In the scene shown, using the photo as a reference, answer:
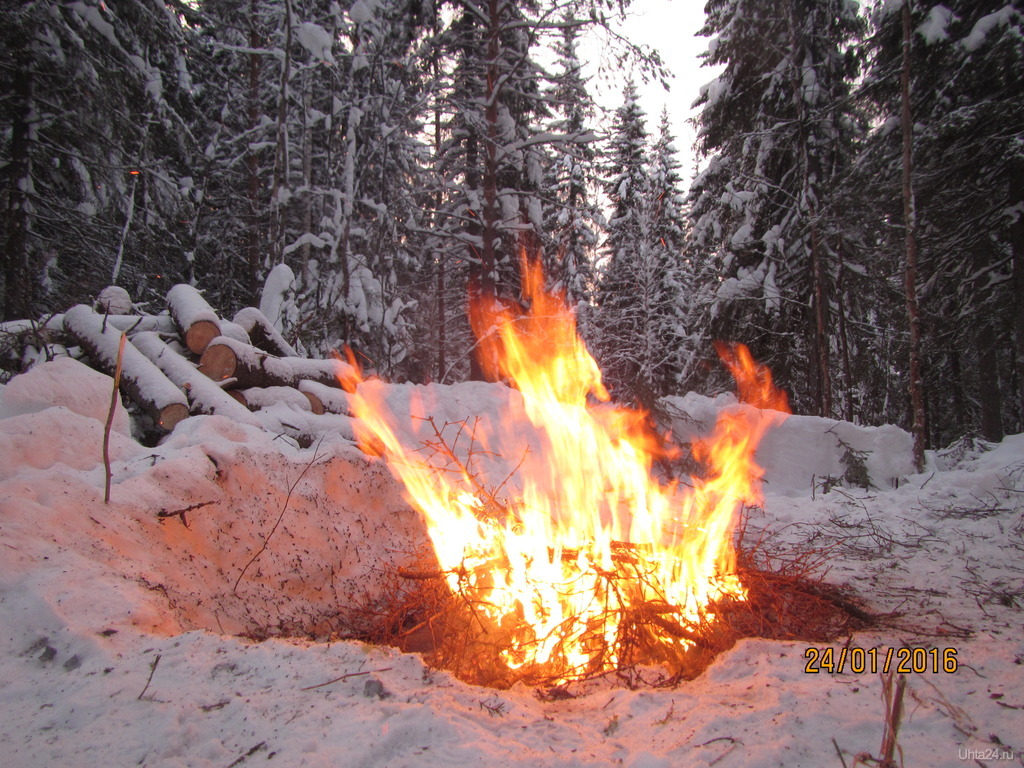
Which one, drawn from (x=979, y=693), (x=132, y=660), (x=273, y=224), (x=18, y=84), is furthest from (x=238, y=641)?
(x=18, y=84)

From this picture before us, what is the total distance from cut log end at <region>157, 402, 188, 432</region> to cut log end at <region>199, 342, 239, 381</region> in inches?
41.3

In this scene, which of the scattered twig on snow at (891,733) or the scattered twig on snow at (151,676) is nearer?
the scattered twig on snow at (891,733)

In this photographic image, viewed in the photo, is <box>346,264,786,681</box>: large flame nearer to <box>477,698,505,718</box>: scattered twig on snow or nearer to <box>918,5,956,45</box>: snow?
<box>477,698,505,718</box>: scattered twig on snow

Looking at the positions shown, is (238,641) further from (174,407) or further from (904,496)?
(904,496)

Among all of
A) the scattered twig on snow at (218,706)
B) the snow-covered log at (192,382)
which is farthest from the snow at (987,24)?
the scattered twig on snow at (218,706)

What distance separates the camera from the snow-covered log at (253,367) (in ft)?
19.8

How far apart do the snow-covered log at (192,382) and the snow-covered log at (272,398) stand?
1.89ft

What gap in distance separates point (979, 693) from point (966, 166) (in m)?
10.8

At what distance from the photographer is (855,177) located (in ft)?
34.6

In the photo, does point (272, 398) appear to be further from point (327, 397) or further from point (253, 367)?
point (327, 397)

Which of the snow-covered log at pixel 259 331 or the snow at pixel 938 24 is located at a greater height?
the snow at pixel 938 24
